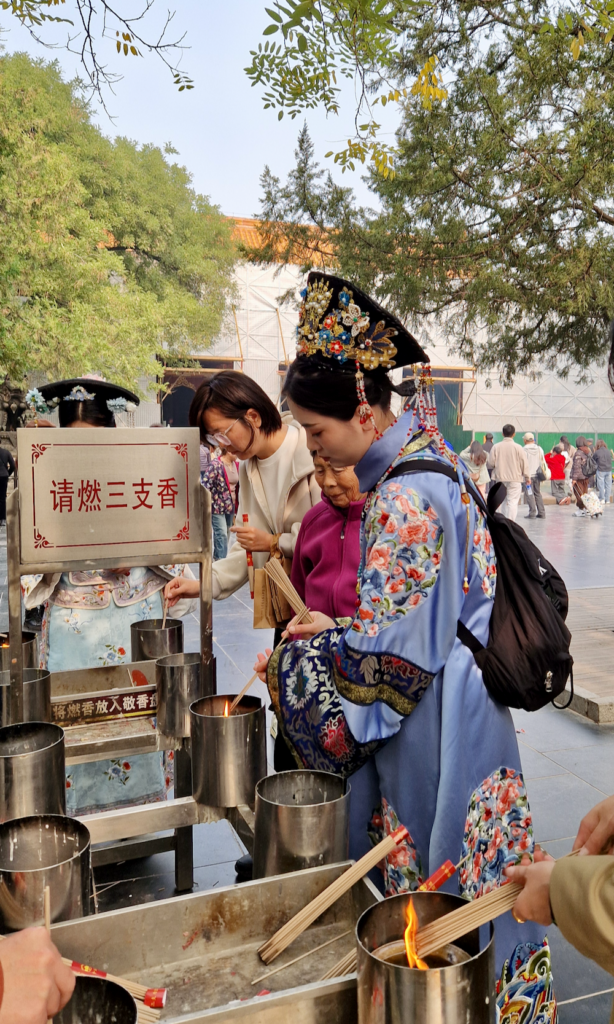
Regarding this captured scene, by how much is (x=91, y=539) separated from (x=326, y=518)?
1.98 ft

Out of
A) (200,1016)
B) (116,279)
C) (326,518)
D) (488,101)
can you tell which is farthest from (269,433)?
(116,279)

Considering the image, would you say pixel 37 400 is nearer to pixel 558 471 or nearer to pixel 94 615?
pixel 94 615

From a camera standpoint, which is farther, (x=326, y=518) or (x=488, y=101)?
(x=488, y=101)

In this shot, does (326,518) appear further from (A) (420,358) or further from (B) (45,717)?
(B) (45,717)

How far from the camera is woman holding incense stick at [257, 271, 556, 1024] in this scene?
1.30m

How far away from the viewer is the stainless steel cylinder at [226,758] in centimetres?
143

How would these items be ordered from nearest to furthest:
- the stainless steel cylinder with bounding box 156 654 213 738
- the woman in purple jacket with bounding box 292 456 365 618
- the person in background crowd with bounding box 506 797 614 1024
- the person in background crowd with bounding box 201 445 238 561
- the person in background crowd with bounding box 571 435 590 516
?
the person in background crowd with bounding box 506 797 614 1024 < the woman in purple jacket with bounding box 292 456 365 618 < the stainless steel cylinder with bounding box 156 654 213 738 < the person in background crowd with bounding box 201 445 238 561 < the person in background crowd with bounding box 571 435 590 516

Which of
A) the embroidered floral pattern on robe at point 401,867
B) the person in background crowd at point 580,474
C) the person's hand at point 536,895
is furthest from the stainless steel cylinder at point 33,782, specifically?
the person in background crowd at point 580,474

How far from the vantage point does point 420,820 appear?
1.40 metres

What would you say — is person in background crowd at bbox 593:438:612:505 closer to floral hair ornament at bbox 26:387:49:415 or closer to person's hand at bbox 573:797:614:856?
floral hair ornament at bbox 26:387:49:415

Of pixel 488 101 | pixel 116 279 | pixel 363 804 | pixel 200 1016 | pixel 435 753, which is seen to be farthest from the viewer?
pixel 116 279

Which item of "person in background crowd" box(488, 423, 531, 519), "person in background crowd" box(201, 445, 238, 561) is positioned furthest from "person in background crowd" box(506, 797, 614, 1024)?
"person in background crowd" box(488, 423, 531, 519)

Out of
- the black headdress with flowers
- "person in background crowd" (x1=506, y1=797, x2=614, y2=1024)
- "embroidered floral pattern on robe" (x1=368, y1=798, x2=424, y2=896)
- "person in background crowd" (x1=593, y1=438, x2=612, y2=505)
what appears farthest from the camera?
"person in background crowd" (x1=593, y1=438, x2=612, y2=505)

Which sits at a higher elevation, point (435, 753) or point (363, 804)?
point (435, 753)
